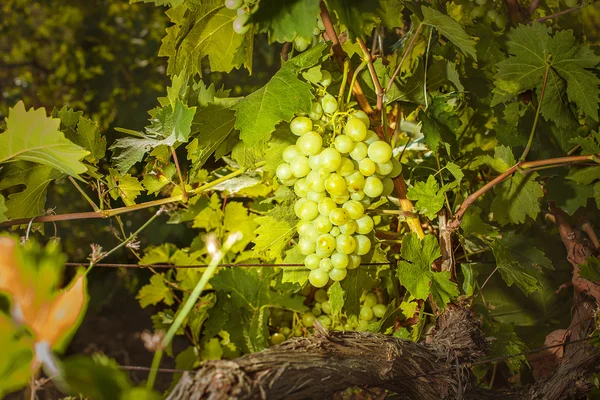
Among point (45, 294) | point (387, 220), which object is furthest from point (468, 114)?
point (45, 294)

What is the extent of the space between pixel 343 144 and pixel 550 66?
256 mm

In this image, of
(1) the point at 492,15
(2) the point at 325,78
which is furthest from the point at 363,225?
(1) the point at 492,15

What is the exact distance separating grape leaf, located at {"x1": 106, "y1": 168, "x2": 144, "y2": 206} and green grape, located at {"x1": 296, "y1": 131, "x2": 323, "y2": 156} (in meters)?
0.16

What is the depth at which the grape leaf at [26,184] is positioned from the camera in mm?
462

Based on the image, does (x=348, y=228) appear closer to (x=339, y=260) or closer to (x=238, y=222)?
(x=339, y=260)

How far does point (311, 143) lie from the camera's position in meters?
0.42

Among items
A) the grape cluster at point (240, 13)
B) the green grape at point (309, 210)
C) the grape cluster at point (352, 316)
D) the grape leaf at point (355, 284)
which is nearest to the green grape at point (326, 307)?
the grape cluster at point (352, 316)

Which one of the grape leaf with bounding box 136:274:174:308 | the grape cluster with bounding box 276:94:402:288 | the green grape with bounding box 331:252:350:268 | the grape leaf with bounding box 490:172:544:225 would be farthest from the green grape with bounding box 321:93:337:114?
the grape leaf with bounding box 136:274:174:308

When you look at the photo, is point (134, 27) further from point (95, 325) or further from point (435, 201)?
point (435, 201)

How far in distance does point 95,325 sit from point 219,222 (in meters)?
0.88

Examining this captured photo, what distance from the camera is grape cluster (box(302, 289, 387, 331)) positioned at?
59 centimetres

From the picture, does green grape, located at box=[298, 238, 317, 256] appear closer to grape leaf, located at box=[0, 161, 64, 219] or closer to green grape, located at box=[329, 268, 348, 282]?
green grape, located at box=[329, 268, 348, 282]

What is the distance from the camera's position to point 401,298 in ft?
1.96

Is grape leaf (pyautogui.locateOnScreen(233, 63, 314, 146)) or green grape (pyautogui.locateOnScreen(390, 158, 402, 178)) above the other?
grape leaf (pyautogui.locateOnScreen(233, 63, 314, 146))
